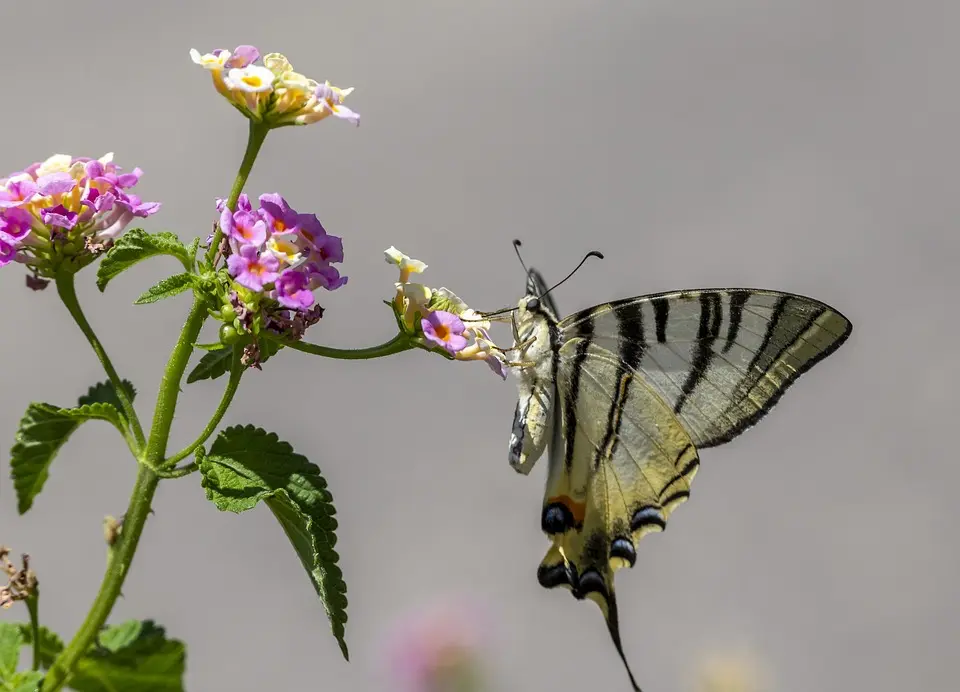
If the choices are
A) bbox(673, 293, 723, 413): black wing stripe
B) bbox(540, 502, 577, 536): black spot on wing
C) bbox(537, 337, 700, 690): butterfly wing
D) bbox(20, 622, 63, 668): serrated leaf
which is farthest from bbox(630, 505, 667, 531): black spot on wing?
bbox(20, 622, 63, 668): serrated leaf

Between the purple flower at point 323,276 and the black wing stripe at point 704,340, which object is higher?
the black wing stripe at point 704,340

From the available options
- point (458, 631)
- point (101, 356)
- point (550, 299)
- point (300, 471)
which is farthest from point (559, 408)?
point (458, 631)

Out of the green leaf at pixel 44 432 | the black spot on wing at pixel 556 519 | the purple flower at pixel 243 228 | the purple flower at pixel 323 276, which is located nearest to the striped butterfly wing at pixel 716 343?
the black spot on wing at pixel 556 519

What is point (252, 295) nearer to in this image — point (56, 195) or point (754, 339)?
point (56, 195)

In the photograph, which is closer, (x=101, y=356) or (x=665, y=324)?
(x=101, y=356)

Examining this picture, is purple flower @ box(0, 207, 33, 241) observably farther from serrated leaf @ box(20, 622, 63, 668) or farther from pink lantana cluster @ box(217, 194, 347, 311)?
serrated leaf @ box(20, 622, 63, 668)

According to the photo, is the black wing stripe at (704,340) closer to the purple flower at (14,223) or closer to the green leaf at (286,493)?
the green leaf at (286,493)

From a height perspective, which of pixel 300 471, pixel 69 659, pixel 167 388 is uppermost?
pixel 167 388
